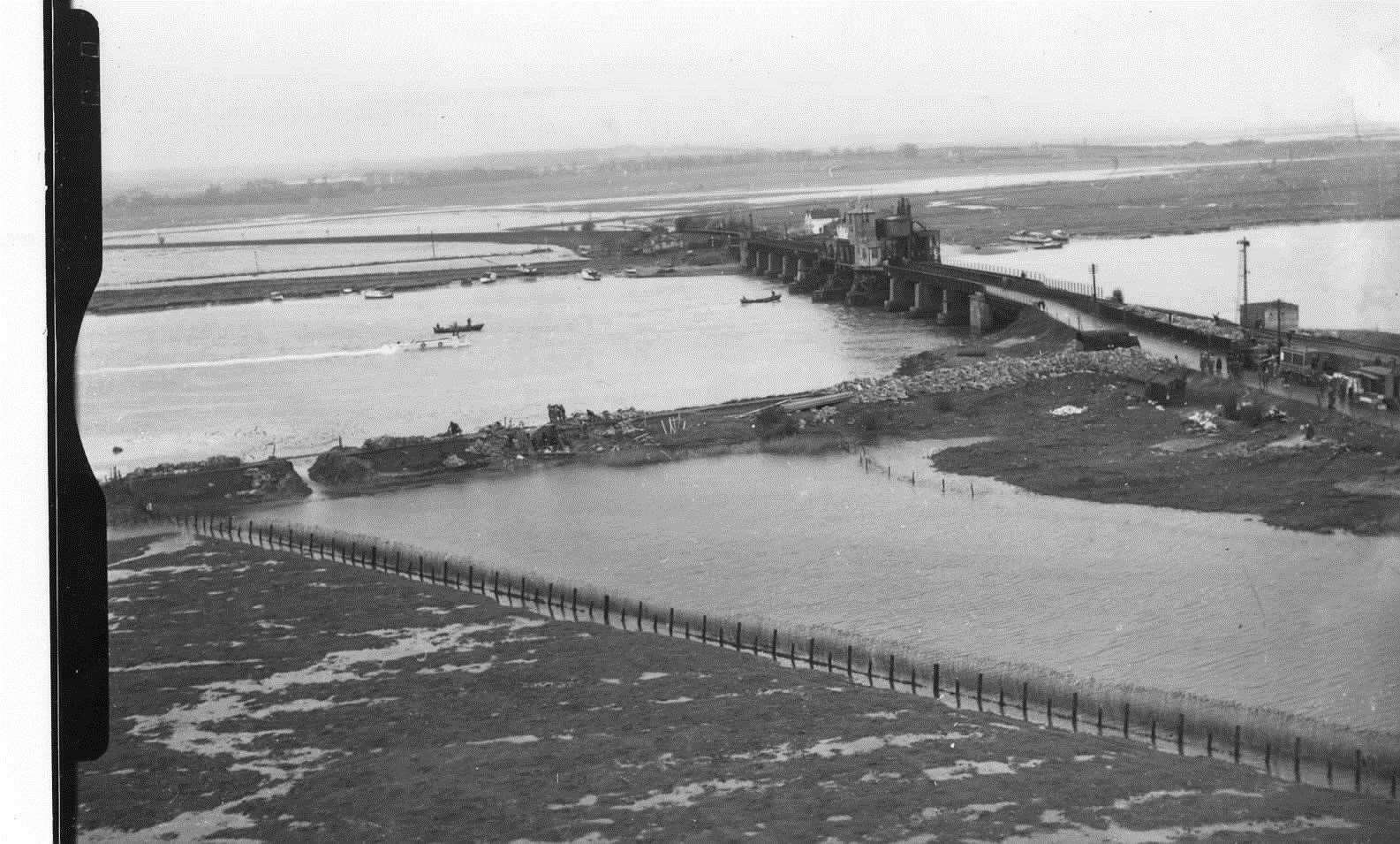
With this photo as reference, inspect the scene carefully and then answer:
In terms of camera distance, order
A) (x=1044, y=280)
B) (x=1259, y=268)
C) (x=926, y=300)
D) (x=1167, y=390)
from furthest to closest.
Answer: (x=926, y=300)
(x=1044, y=280)
(x=1259, y=268)
(x=1167, y=390)

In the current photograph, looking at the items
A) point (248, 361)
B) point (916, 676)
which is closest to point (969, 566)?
point (916, 676)

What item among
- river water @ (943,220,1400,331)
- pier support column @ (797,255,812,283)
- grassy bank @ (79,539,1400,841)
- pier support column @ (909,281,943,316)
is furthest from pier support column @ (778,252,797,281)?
grassy bank @ (79,539,1400,841)

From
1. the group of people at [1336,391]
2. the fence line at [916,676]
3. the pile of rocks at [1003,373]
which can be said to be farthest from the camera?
the pile of rocks at [1003,373]

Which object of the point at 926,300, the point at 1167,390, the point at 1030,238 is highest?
the point at 1030,238

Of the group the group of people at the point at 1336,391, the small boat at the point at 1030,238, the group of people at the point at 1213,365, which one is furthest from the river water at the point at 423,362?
the group of people at the point at 1336,391

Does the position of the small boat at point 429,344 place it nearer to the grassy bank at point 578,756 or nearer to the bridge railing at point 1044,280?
the bridge railing at point 1044,280

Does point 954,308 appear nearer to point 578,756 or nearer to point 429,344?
point 429,344
